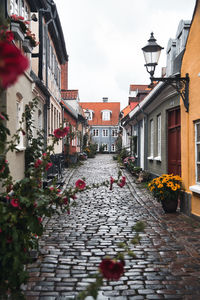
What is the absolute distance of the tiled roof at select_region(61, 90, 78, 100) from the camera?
91.9 ft

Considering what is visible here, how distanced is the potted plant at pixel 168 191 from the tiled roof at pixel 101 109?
1786 inches

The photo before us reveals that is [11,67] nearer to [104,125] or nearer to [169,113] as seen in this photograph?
[169,113]

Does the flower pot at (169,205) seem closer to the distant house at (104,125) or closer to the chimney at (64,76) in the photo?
the chimney at (64,76)

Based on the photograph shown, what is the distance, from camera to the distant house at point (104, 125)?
51.4 metres

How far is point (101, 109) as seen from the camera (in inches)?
2170

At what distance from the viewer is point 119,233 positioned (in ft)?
19.1

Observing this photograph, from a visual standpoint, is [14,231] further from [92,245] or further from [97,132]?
[97,132]

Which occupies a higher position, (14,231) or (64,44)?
(64,44)

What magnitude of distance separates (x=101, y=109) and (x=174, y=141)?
46.3 meters

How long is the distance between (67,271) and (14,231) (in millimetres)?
1762

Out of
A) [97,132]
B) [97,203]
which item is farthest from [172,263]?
[97,132]

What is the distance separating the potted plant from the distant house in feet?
137

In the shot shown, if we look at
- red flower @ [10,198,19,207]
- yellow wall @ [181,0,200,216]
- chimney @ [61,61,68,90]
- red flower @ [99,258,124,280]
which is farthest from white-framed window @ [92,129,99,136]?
red flower @ [99,258,124,280]

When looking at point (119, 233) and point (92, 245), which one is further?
point (119, 233)
